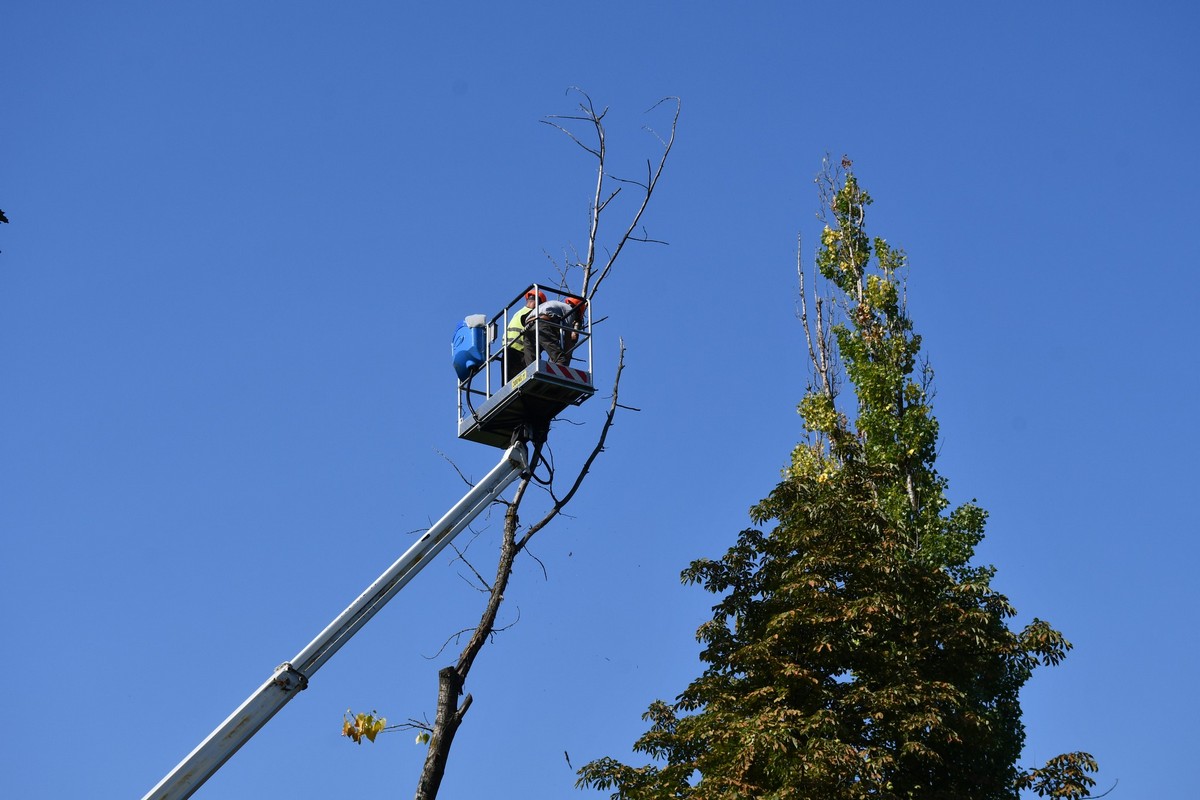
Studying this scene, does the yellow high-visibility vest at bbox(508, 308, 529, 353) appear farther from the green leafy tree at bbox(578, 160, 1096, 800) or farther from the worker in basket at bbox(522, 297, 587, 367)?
the green leafy tree at bbox(578, 160, 1096, 800)

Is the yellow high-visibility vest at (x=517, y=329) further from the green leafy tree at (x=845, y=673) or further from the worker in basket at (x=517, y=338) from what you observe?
the green leafy tree at (x=845, y=673)

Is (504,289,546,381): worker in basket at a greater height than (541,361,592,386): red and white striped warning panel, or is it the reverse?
(504,289,546,381): worker in basket

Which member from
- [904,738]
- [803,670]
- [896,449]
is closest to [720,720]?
[803,670]

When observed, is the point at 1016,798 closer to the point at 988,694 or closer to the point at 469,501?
the point at 988,694

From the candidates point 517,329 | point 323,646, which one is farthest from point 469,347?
point 323,646

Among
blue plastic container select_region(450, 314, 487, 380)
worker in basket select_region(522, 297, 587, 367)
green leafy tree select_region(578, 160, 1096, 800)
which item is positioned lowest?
green leafy tree select_region(578, 160, 1096, 800)

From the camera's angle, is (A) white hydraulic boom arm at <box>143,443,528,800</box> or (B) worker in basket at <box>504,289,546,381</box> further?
(B) worker in basket at <box>504,289,546,381</box>

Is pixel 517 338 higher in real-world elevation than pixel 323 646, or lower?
higher

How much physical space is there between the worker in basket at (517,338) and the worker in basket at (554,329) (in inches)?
3.9

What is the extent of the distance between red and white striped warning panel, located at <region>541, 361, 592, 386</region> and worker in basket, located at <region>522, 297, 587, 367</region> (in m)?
0.31

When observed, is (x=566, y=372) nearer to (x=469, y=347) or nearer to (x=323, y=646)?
(x=469, y=347)

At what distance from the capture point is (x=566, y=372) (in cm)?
1324

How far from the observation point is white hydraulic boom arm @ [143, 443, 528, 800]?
12422mm

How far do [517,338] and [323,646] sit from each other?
3.50m
